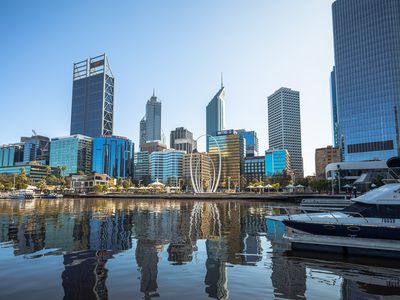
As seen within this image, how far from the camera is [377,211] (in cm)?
2003

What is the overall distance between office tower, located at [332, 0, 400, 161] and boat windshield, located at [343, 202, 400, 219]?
156 m

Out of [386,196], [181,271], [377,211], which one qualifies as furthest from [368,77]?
[181,271]

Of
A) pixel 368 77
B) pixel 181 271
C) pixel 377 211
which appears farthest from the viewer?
pixel 368 77

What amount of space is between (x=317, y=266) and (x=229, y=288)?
641cm

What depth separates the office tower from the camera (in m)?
160

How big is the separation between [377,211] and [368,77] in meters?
172

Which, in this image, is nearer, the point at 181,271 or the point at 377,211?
the point at 181,271

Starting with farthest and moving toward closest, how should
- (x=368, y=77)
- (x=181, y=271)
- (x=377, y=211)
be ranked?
(x=368, y=77), (x=377, y=211), (x=181, y=271)

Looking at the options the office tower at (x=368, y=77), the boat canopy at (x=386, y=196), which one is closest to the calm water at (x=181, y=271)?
the boat canopy at (x=386, y=196)

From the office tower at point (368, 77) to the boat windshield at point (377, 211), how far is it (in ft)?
511

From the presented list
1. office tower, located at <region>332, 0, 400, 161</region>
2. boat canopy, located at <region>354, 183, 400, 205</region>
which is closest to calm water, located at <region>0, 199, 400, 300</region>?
boat canopy, located at <region>354, 183, 400, 205</region>

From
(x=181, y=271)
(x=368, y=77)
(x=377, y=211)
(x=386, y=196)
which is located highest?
(x=368, y=77)

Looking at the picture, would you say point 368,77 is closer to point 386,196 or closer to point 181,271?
point 386,196

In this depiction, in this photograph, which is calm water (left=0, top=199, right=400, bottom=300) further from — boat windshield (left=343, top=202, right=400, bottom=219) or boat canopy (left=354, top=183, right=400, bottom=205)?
boat canopy (left=354, top=183, right=400, bottom=205)
